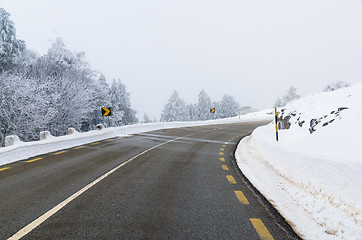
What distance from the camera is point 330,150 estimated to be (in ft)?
15.6

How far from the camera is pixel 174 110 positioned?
69.4 meters

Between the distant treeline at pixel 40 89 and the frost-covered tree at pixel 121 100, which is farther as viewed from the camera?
the frost-covered tree at pixel 121 100

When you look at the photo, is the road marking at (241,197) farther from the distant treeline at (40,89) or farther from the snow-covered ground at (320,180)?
the distant treeline at (40,89)

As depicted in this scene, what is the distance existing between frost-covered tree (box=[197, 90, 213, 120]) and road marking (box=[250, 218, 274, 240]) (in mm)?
73647

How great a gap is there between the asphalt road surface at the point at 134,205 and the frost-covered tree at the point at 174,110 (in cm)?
6217

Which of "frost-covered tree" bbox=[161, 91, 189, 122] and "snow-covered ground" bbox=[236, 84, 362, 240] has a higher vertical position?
"frost-covered tree" bbox=[161, 91, 189, 122]

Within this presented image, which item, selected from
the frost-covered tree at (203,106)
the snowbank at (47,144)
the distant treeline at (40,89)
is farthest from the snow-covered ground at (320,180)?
the frost-covered tree at (203,106)

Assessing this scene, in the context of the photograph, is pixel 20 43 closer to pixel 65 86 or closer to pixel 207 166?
pixel 65 86

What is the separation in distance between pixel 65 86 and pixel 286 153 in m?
27.1

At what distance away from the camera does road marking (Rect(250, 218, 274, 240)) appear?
3.02m

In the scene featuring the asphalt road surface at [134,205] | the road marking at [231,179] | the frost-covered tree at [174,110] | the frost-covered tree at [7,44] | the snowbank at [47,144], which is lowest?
the road marking at [231,179]

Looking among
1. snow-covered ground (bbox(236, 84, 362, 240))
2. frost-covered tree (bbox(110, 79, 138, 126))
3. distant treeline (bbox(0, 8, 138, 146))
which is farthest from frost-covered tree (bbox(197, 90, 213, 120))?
snow-covered ground (bbox(236, 84, 362, 240))

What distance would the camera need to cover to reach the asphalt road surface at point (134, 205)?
317cm

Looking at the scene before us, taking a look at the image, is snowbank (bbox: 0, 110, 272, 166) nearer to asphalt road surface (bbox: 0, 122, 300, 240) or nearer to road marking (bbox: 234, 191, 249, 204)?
asphalt road surface (bbox: 0, 122, 300, 240)
